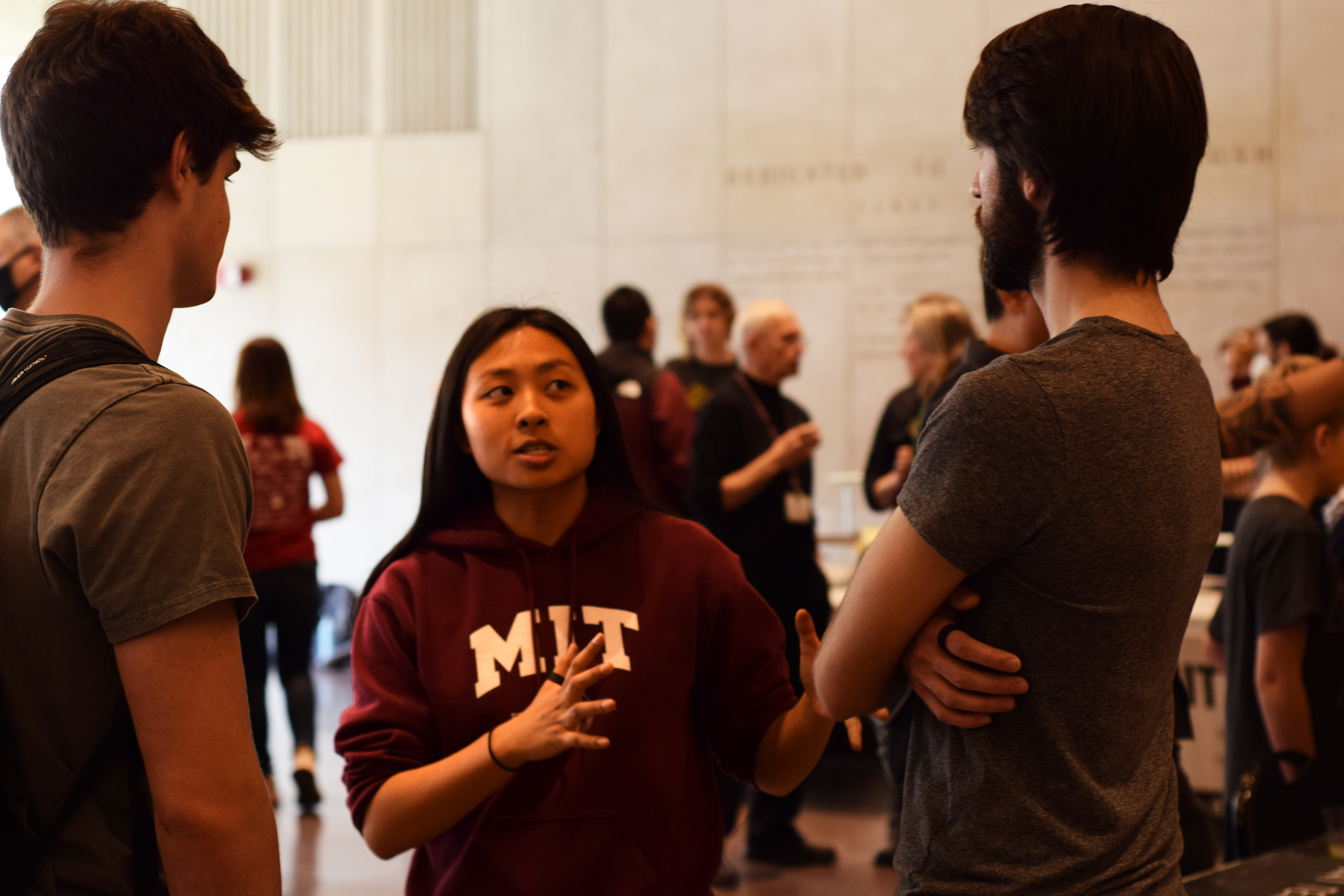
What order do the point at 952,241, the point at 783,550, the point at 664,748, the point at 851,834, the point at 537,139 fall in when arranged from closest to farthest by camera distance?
1. the point at 664,748
2. the point at 783,550
3. the point at 851,834
4. the point at 952,241
5. the point at 537,139

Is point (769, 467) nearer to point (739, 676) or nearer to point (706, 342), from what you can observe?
point (706, 342)

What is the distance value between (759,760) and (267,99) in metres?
8.39

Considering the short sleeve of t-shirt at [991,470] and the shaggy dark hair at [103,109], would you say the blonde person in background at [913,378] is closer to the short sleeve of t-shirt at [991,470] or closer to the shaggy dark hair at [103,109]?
the short sleeve of t-shirt at [991,470]

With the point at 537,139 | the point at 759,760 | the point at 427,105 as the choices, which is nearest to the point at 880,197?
the point at 537,139

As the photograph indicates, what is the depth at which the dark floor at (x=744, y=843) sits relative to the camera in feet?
12.1

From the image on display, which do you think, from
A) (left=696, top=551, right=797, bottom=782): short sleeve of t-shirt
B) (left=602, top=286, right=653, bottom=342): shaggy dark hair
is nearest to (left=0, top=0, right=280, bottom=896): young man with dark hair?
(left=696, top=551, right=797, bottom=782): short sleeve of t-shirt

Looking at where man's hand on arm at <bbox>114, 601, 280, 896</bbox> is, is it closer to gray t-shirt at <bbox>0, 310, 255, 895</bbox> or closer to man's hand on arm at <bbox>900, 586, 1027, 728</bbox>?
gray t-shirt at <bbox>0, 310, 255, 895</bbox>

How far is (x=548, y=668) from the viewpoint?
1.58 meters

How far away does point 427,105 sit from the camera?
848 centimetres

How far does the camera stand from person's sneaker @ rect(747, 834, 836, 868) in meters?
3.93

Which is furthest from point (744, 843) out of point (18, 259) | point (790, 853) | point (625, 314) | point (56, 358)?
point (56, 358)

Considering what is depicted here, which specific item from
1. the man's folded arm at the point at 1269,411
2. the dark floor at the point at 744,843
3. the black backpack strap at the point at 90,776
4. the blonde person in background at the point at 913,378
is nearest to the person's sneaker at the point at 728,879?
the dark floor at the point at 744,843

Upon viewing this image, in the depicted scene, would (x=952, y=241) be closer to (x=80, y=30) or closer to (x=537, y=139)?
(x=537, y=139)

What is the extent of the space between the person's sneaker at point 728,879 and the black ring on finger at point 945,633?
2.80 m
